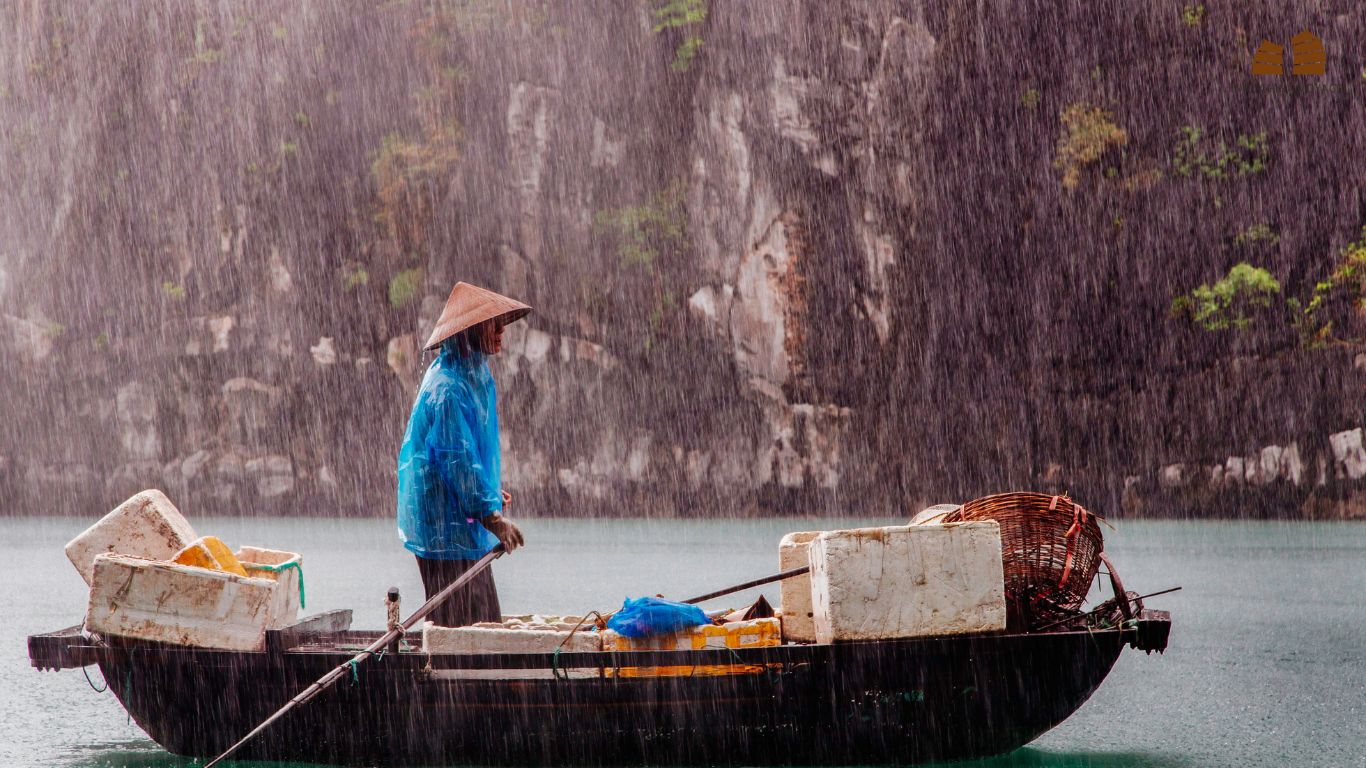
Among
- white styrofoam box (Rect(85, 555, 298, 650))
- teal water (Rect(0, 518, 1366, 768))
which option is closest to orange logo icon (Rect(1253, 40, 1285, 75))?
teal water (Rect(0, 518, 1366, 768))

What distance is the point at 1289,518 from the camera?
92.5 feet

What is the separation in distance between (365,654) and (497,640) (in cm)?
61

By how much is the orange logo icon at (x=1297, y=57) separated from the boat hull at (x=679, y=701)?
31665 millimetres

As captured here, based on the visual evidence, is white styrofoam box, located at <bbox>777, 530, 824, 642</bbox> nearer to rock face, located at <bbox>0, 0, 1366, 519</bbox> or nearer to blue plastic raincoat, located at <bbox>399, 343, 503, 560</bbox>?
blue plastic raincoat, located at <bbox>399, 343, 503, 560</bbox>

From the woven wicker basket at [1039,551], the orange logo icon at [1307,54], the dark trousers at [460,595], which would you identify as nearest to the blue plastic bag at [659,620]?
the dark trousers at [460,595]

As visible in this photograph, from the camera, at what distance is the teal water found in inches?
283

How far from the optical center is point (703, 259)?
35.9 m

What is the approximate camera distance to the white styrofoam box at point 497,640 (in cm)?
571

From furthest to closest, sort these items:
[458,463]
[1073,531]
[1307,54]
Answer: [1307,54] < [458,463] < [1073,531]

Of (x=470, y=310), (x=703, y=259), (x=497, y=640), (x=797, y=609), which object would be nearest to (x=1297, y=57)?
(x=703, y=259)

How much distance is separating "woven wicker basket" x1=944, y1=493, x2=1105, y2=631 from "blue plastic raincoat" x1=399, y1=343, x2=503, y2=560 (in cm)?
218

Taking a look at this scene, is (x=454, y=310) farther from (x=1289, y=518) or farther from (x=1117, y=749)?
(x=1289, y=518)

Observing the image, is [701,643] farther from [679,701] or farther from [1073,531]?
[1073,531]

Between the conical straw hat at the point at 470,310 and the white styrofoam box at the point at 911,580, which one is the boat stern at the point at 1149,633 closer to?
the white styrofoam box at the point at 911,580
